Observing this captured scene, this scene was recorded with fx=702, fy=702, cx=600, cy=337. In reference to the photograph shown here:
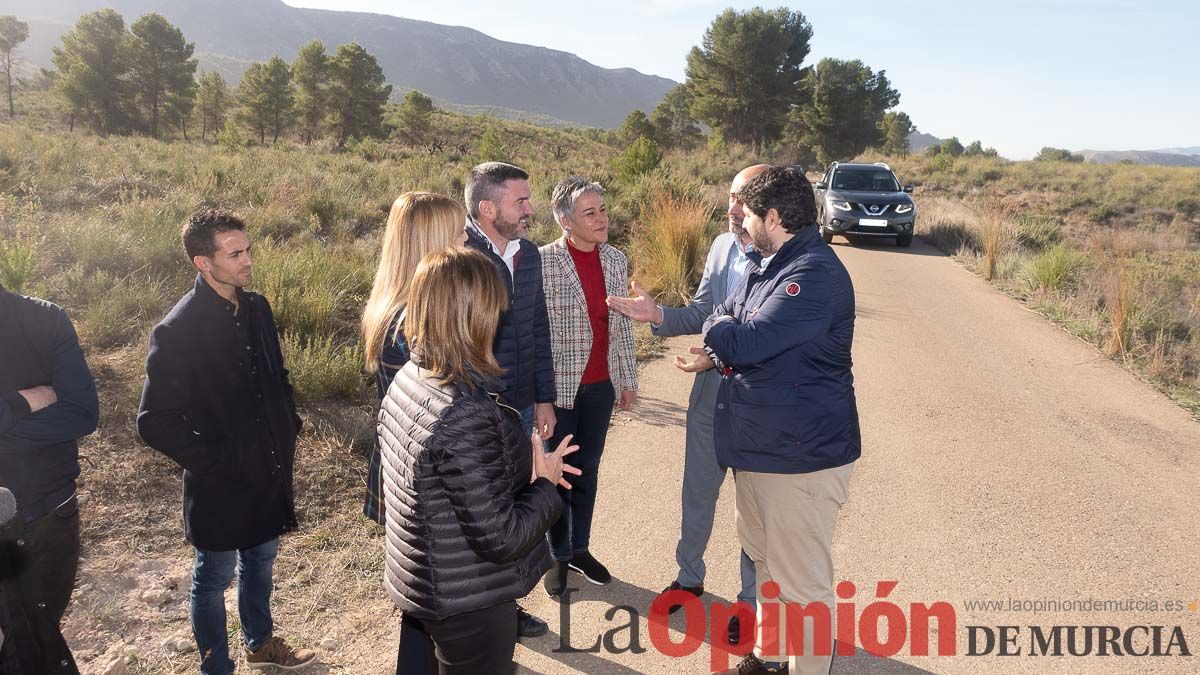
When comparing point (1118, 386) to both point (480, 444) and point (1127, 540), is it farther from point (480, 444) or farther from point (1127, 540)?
point (480, 444)

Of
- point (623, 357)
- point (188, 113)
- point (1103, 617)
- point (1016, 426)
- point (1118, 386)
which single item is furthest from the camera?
point (188, 113)

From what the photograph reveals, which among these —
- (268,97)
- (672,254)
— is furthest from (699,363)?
(268,97)

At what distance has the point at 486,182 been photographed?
328 cm

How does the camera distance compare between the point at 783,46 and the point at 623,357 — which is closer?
the point at 623,357

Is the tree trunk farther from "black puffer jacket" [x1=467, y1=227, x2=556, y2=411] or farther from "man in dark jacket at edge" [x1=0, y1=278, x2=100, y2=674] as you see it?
"black puffer jacket" [x1=467, y1=227, x2=556, y2=411]

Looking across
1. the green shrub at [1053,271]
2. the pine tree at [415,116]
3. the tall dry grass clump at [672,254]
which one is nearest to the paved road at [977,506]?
the tall dry grass clump at [672,254]

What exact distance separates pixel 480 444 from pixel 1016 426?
530cm

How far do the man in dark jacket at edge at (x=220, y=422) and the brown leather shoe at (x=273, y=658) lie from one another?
0.13m

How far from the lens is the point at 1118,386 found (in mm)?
6668

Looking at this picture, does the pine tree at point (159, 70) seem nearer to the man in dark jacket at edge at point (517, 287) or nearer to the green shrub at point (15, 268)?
the green shrub at point (15, 268)

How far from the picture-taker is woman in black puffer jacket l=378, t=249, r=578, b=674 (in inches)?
73.9

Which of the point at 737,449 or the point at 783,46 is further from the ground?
the point at 783,46

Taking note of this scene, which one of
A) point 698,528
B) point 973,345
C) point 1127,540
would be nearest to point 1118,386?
point 973,345

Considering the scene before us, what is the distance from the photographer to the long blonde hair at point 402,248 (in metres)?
2.63
